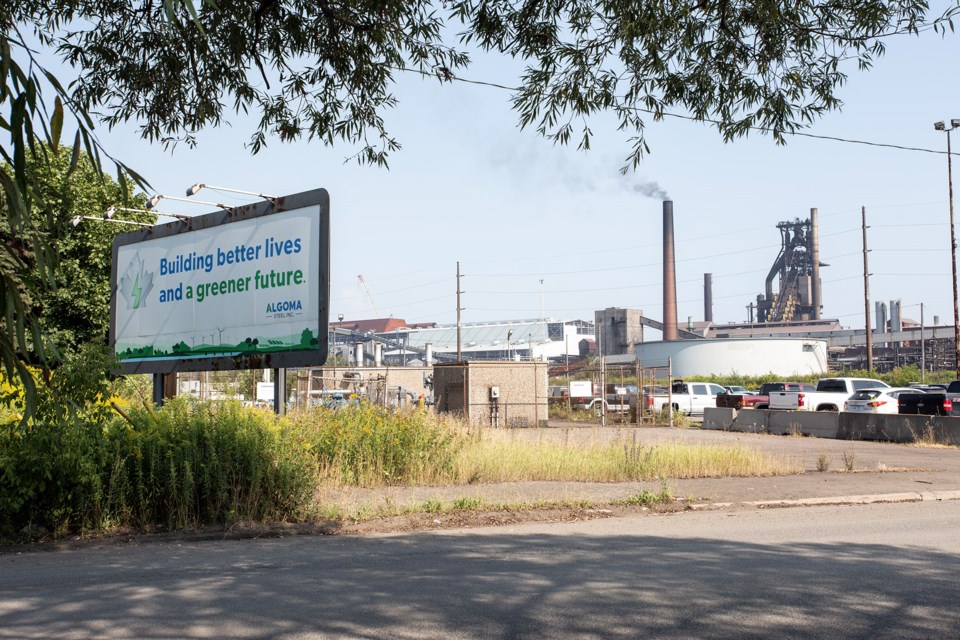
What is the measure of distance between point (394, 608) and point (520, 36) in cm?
639

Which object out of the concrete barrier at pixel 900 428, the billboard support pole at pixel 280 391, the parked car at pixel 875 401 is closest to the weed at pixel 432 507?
the billboard support pole at pixel 280 391

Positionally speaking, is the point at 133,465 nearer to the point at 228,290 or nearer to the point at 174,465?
the point at 174,465

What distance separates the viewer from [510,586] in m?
6.71

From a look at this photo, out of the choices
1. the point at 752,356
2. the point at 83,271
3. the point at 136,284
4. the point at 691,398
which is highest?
the point at 83,271

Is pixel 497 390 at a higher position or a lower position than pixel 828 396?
higher

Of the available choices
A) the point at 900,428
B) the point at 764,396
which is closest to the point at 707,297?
the point at 764,396

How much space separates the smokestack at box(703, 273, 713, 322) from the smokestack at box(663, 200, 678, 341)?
48.9 m

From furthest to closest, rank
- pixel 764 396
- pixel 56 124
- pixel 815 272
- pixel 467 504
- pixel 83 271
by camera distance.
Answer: pixel 815 272 → pixel 764 396 → pixel 83 271 → pixel 467 504 → pixel 56 124

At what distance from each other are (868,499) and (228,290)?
10220 millimetres

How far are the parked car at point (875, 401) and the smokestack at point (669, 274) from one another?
49.8 m

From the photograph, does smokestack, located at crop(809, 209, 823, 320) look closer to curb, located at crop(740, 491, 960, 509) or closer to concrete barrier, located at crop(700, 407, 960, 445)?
concrete barrier, located at crop(700, 407, 960, 445)

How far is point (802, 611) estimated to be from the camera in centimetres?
589

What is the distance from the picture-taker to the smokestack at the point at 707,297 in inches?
5241

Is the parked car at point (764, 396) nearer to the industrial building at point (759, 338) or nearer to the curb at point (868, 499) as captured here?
the industrial building at point (759, 338)
